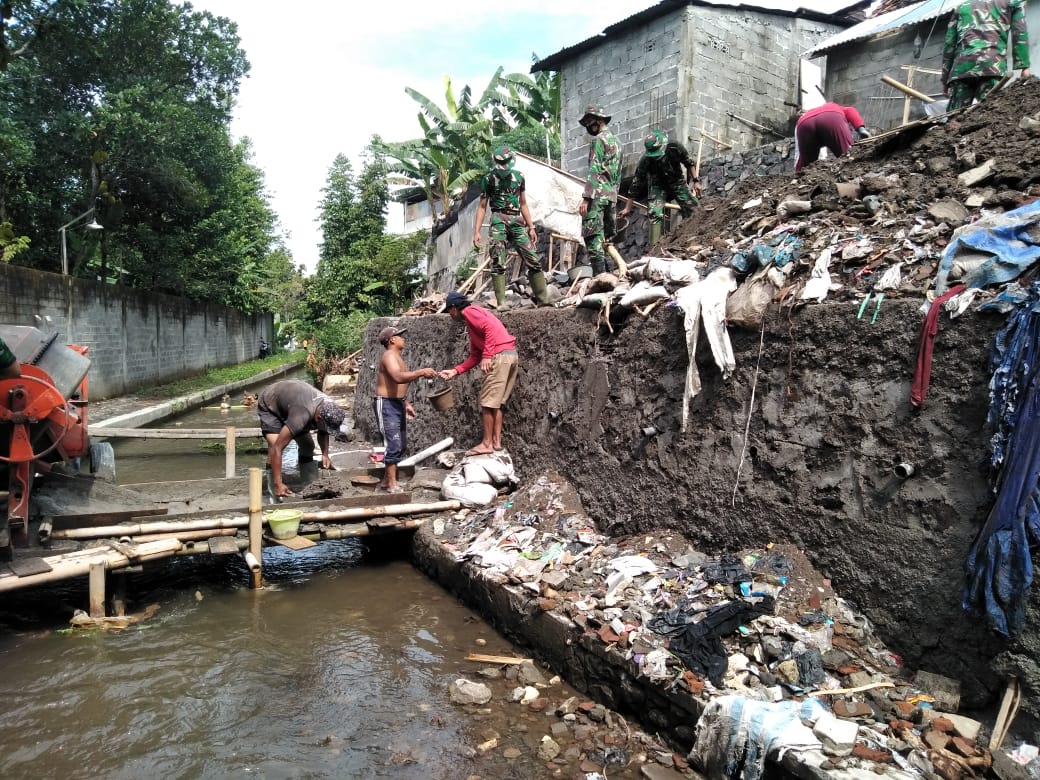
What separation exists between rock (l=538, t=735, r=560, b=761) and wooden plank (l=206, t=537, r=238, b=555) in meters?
3.00

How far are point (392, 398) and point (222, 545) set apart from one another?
204 centimetres

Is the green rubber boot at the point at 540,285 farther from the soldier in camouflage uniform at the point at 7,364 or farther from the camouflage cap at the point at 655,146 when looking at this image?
the soldier in camouflage uniform at the point at 7,364

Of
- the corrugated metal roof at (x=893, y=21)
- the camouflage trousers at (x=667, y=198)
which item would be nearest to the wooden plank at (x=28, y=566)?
the camouflage trousers at (x=667, y=198)

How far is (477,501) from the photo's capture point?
657 cm

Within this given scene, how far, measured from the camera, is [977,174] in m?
5.14

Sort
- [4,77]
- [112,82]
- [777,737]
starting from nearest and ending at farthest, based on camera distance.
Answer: [777,737] < [4,77] < [112,82]

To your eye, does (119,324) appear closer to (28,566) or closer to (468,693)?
(28,566)

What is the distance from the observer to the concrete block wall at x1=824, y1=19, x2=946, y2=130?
9.97 metres

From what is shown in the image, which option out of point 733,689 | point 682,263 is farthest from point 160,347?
point 733,689

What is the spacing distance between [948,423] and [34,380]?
5717mm

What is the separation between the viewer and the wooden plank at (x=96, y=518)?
18.1 feet

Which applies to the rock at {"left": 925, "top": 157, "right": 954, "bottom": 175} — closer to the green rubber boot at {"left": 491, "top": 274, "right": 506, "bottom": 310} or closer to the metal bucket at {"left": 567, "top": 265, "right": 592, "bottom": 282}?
the metal bucket at {"left": 567, "top": 265, "right": 592, "bottom": 282}

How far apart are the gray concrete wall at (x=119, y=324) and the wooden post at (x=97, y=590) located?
5.41 metres

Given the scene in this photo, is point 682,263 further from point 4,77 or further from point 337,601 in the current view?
point 4,77
